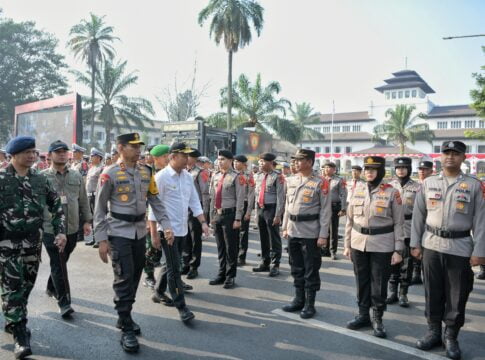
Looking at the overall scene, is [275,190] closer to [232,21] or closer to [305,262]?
[305,262]

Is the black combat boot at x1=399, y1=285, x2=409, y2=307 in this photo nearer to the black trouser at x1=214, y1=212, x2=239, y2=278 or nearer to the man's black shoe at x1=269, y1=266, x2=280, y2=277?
the man's black shoe at x1=269, y1=266, x2=280, y2=277

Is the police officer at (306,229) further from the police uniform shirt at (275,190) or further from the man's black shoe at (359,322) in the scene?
the police uniform shirt at (275,190)

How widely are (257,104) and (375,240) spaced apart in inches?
1078

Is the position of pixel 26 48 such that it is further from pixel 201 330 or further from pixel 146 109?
pixel 201 330

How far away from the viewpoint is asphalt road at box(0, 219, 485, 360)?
3.85 m

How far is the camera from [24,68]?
143 feet

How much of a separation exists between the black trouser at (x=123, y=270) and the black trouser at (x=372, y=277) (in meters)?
2.43

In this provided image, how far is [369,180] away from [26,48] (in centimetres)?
4827

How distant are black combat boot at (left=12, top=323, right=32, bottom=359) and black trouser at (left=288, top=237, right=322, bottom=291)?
9.57 feet

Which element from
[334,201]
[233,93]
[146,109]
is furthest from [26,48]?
[334,201]

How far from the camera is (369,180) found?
464 cm

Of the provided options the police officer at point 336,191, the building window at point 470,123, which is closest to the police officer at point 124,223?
the police officer at point 336,191

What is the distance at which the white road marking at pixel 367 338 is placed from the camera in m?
3.94

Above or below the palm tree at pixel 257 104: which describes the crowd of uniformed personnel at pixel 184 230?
below
